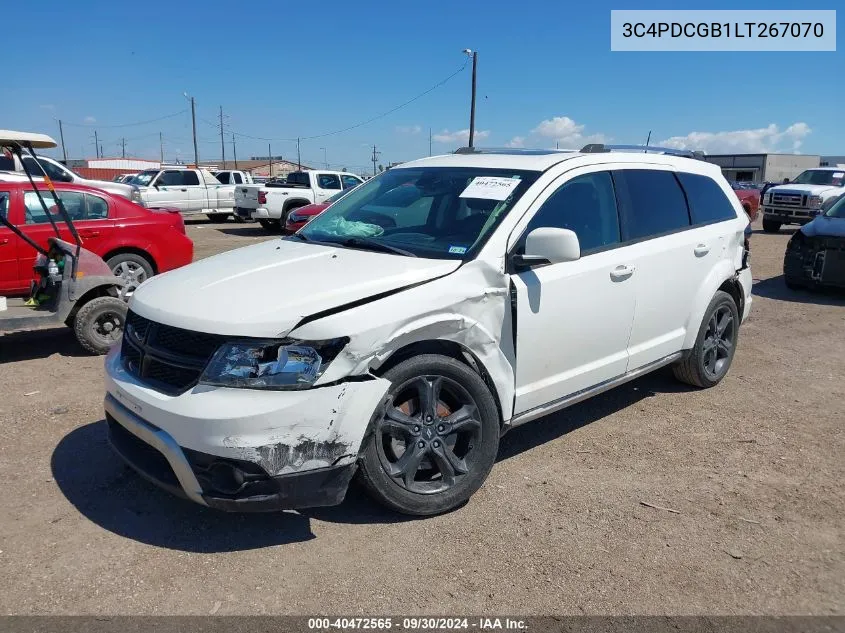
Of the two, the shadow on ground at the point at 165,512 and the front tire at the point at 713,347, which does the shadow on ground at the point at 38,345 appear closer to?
the shadow on ground at the point at 165,512

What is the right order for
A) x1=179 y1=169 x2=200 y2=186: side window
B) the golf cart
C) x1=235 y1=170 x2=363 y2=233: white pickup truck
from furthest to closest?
1. x1=179 y1=169 x2=200 y2=186: side window
2. x1=235 y1=170 x2=363 y2=233: white pickup truck
3. the golf cart

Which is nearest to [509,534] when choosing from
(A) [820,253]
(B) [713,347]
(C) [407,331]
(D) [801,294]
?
(C) [407,331]

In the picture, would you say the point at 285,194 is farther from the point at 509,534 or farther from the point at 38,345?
the point at 509,534

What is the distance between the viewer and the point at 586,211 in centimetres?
425

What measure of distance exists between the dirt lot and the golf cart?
1.33m

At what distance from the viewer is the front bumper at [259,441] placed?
115 inches

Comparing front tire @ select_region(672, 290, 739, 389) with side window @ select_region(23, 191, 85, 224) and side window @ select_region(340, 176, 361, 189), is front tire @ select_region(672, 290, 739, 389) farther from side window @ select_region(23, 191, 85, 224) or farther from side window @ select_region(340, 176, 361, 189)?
side window @ select_region(340, 176, 361, 189)

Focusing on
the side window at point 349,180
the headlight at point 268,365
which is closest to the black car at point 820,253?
the headlight at point 268,365

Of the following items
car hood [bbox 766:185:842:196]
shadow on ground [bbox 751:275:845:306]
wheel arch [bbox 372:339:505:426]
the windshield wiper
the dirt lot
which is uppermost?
car hood [bbox 766:185:842:196]

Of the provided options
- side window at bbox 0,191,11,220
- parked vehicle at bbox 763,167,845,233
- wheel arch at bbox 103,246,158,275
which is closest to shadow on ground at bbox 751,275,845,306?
wheel arch at bbox 103,246,158,275

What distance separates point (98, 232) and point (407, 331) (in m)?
6.04

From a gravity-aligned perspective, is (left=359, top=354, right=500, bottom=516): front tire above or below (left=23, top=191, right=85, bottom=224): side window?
below

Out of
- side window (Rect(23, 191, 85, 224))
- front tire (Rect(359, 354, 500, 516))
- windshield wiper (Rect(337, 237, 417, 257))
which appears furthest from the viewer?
side window (Rect(23, 191, 85, 224))

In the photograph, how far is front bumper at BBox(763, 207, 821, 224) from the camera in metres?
19.1
